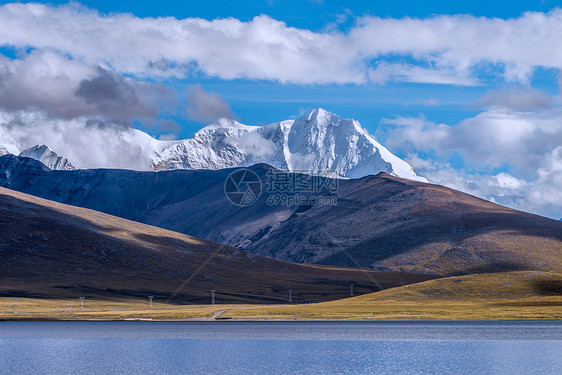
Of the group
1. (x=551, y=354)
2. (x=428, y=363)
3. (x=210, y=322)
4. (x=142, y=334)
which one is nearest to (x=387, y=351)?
(x=428, y=363)

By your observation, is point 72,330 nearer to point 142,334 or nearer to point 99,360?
point 142,334

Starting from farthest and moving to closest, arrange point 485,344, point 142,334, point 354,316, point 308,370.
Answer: point 354,316, point 142,334, point 485,344, point 308,370

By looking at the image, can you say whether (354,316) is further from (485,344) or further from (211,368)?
(211,368)

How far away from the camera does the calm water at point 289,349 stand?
9281 cm

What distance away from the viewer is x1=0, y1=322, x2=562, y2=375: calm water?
92.8m

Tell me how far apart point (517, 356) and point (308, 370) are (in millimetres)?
31153

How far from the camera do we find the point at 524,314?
17850cm

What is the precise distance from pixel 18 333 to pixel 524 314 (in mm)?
115353

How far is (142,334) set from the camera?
15488 centimetres

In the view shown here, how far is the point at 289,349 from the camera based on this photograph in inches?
4646

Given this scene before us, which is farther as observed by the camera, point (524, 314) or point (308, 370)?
point (524, 314)

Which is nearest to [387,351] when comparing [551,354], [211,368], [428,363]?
[428,363]

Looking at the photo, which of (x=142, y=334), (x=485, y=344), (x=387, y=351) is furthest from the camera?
(x=142, y=334)

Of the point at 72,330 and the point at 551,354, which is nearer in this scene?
the point at 551,354
